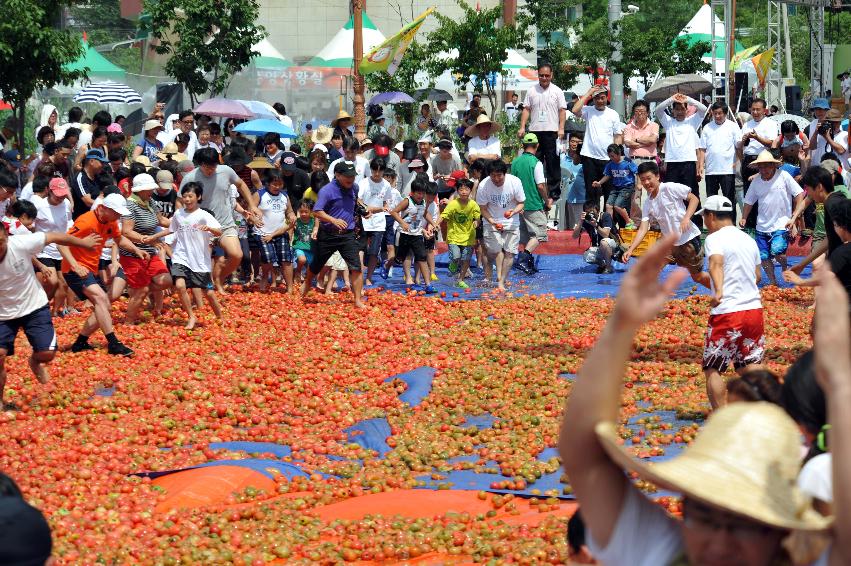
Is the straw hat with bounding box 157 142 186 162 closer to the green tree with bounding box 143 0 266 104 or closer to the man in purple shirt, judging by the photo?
the man in purple shirt

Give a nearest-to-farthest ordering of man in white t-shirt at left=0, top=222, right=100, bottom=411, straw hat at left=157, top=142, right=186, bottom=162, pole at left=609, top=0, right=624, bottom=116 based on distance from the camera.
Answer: man in white t-shirt at left=0, top=222, right=100, bottom=411 → straw hat at left=157, top=142, right=186, bottom=162 → pole at left=609, top=0, right=624, bottom=116

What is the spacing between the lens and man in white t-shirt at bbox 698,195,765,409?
8984mm

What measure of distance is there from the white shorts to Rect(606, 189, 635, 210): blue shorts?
210cm

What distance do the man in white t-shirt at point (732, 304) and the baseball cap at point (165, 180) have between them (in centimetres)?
832

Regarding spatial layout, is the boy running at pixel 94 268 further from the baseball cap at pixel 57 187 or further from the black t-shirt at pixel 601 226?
the black t-shirt at pixel 601 226

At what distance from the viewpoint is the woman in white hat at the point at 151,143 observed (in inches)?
742

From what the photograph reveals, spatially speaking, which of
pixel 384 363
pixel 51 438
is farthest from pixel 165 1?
pixel 51 438

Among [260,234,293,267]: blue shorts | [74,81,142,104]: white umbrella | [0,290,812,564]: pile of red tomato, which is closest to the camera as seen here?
[0,290,812,564]: pile of red tomato

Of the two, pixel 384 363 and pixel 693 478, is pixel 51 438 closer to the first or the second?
pixel 384 363

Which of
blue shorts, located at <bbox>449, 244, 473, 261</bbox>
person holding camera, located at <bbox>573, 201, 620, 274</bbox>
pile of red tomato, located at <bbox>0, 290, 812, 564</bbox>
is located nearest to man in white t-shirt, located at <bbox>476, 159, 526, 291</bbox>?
blue shorts, located at <bbox>449, 244, 473, 261</bbox>

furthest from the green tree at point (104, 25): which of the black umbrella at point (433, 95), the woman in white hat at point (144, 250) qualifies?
the woman in white hat at point (144, 250)

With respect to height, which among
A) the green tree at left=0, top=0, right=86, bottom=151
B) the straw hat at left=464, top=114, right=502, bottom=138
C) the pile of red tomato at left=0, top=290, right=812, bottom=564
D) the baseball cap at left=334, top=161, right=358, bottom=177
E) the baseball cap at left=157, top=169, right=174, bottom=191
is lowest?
the pile of red tomato at left=0, top=290, right=812, bottom=564

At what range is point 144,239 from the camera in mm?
13938

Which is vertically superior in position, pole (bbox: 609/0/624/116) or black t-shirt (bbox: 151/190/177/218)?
pole (bbox: 609/0/624/116)
